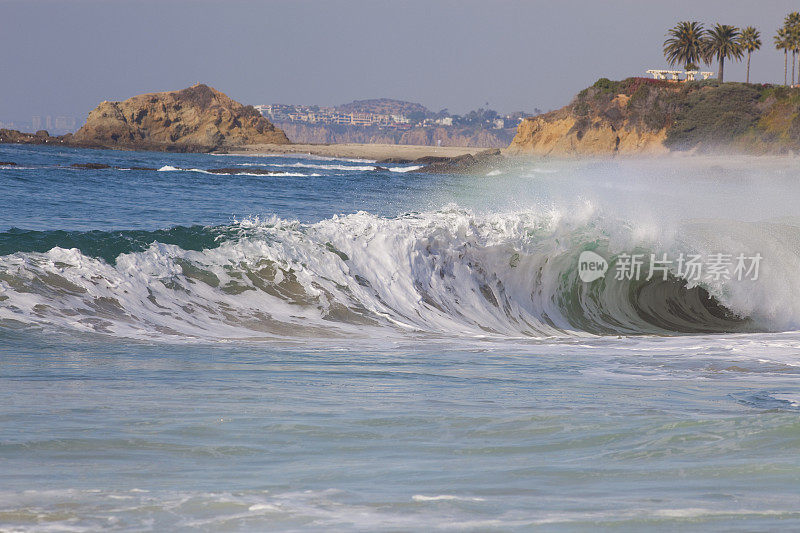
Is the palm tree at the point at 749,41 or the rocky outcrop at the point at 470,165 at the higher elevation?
the palm tree at the point at 749,41

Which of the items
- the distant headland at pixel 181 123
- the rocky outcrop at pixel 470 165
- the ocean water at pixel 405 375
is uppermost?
the distant headland at pixel 181 123

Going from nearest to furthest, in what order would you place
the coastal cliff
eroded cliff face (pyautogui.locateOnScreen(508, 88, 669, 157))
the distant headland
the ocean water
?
the ocean water → the coastal cliff → eroded cliff face (pyautogui.locateOnScreen(508, 88, 669, 157)) → the distant headland

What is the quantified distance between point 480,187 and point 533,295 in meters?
31.2

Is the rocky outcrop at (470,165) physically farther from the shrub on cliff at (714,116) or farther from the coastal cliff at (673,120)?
the shrub on cliff at (714,116)

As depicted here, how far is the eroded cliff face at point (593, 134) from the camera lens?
62375 millimetres

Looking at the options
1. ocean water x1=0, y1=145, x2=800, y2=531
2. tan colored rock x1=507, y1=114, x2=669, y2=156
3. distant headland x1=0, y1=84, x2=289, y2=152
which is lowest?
ocean water x1=0, y1=145, x2=800, y2=531

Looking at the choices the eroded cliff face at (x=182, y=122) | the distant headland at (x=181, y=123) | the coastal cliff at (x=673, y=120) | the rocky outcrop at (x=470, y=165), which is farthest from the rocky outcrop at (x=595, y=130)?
the eroded cliff face at (x=182, y=122)

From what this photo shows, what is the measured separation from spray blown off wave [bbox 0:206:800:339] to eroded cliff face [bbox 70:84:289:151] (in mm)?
95833

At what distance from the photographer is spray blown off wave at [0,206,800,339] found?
8430mm

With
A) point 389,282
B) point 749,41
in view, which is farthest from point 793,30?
point 389,282

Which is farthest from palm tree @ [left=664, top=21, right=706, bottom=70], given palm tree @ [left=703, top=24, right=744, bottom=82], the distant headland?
the distant headland

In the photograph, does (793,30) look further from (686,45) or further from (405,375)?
(405,375)

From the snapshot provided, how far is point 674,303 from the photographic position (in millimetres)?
11422

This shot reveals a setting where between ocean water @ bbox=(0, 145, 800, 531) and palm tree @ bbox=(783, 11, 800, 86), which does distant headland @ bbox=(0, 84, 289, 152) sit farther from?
ocean water @ bbox=(0, 145, 800, 531)
